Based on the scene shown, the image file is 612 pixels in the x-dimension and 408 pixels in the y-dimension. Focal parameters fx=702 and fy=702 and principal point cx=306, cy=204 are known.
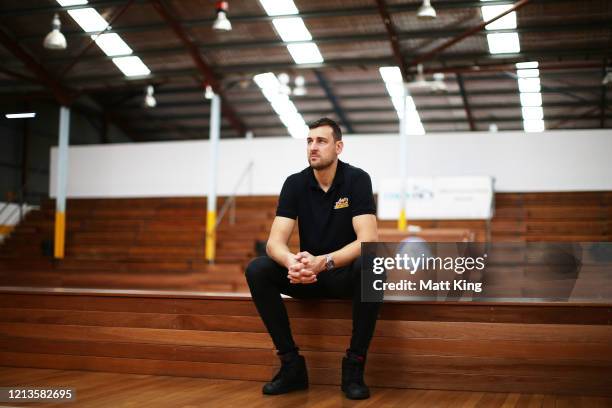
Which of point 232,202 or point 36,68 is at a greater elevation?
point 36,68

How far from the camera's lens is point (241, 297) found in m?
2.99

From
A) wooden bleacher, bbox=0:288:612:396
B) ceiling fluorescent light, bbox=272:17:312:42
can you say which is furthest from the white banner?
wooden bleacher, bbox=0:288:612:396

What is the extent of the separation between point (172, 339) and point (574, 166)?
7.71 metres

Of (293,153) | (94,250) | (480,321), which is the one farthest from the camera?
(293,153)

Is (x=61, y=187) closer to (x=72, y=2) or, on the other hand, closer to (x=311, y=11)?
(x=72, y=2)

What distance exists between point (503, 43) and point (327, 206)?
25.3 feet

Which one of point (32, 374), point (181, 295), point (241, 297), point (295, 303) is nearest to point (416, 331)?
point (295, 303)

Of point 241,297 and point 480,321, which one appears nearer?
point 480,321

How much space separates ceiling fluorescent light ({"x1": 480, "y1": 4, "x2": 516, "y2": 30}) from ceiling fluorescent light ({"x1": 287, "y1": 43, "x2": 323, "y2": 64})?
2.45 metres

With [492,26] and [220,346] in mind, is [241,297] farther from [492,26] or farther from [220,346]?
[492,26]

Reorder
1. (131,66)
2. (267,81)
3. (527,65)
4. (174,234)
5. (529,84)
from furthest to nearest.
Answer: (267,81) < (529,84) < (174,234) < (131,66) < (527,65)

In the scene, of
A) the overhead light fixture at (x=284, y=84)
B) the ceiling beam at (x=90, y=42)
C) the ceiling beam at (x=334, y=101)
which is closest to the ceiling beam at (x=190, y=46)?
the ceiling beam at (x=90, y=42)

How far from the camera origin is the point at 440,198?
10430mm

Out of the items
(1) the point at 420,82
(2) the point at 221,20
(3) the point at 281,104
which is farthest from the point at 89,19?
(3) the point at 281,104
